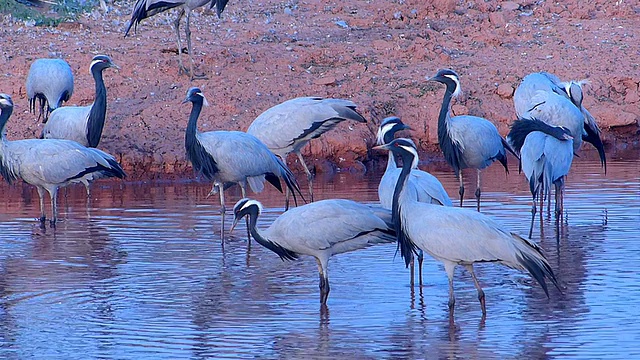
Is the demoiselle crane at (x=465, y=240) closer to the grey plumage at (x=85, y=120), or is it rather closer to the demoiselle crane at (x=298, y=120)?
the demoiselle crane at (x=298, y=120)

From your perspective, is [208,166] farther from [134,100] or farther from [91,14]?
[91,14]

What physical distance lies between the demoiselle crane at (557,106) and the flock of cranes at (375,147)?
13 mm

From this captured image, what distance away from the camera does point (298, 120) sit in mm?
12617

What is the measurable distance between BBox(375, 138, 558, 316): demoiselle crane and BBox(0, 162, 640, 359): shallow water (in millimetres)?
371

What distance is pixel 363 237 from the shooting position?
28.3 feet

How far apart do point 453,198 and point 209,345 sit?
20.7 feet

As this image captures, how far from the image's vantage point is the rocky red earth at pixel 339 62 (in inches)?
619

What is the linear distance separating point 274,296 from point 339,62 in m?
9.50

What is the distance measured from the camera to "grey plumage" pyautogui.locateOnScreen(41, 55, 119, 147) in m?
13.7

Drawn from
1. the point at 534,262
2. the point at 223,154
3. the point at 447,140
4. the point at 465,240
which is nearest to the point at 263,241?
the point at 465,240

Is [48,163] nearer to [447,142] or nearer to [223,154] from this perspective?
[223,154]

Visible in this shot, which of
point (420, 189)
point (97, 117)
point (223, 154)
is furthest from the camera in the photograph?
point (97, 117)

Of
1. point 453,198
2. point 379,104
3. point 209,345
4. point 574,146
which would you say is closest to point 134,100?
point 379,104

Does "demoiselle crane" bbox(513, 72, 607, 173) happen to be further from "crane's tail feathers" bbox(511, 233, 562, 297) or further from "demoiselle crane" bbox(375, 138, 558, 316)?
"crane's tail feathers" bbox(511, 233, 562, 297)
